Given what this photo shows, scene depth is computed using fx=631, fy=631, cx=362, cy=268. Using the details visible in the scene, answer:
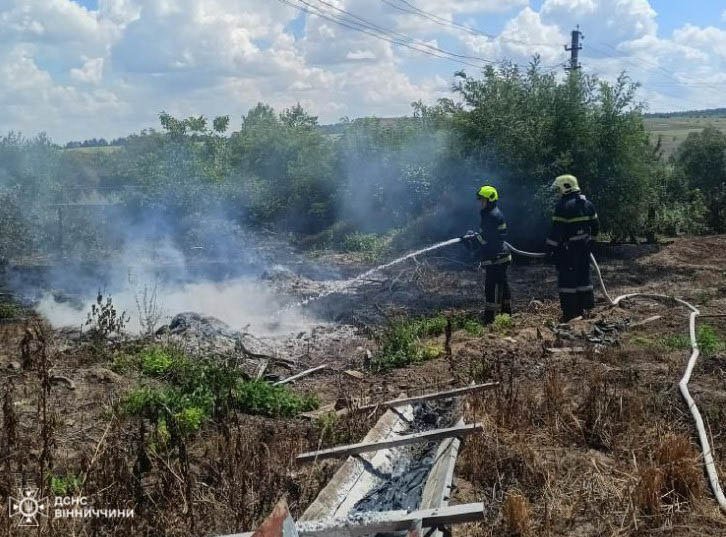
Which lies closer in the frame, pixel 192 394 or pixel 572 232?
pixel 192 394

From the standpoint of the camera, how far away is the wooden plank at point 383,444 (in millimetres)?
4246

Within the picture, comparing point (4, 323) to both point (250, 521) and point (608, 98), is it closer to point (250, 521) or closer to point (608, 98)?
point (250, 521)

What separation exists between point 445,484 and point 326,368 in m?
4.14

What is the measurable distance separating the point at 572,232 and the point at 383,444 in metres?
5.56

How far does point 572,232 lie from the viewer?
28.9 ft

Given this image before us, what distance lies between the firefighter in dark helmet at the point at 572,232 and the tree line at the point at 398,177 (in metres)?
6.61

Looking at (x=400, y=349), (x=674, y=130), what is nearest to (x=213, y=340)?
(x=400, y=349)

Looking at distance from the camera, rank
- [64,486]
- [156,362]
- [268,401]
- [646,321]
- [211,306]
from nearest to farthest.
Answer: [64,486]
[268,401]
[156,362]
[646,321]
[211,306]

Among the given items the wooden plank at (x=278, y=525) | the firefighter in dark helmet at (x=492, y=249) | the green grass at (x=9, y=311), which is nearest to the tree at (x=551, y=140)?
the firefighter in dark helmet at (x=492, y=249)

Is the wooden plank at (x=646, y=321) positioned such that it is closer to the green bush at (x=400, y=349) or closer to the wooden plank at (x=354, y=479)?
the green bush at (x=400, y=349)

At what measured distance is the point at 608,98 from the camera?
16.0 metres

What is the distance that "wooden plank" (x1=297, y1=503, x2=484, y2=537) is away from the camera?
9.93 ft

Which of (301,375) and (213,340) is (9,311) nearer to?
(213,340)

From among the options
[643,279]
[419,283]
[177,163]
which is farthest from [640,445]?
Result: [177,163]
